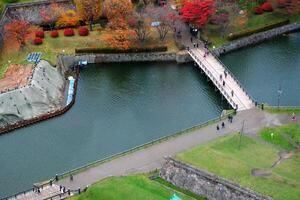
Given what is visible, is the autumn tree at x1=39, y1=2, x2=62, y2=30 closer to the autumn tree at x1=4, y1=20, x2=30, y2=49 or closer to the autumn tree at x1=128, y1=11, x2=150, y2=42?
the autumn tree at x1=4, y1=20, x2=30, y2=49

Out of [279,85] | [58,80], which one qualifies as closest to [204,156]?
[279,85]

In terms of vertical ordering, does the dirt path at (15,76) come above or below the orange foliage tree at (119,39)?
below

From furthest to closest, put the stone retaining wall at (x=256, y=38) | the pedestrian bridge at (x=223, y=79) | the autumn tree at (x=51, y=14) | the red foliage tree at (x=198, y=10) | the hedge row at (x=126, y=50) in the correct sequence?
1. the autumn tree at (x=51, y=14)
2. the stone retaining wall at (x=256, y=38)
3. the hedge row at (x=126, y=50)
4. the red foliage tree at (x=198, y=10)
5. the pedestrian bridge at (x=223, y=79)

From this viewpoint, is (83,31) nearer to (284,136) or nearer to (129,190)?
(284,136)

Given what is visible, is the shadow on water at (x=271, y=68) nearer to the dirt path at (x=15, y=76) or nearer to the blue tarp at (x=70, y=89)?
the blue tarp at (x=70, y=89)

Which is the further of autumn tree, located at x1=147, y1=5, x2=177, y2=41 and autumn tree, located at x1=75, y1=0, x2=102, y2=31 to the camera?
autumn tree, located at x1=75, y1=0, x2=102, y2=31

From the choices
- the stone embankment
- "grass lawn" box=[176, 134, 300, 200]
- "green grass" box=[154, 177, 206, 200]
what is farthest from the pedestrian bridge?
the stone embankment

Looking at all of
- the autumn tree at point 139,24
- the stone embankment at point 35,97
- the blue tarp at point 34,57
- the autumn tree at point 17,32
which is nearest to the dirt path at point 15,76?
the stone embankment at point 35,97
